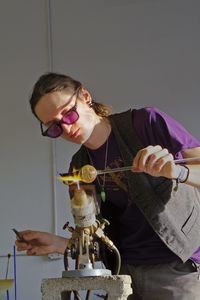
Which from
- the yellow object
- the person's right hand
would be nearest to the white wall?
the person's right hand

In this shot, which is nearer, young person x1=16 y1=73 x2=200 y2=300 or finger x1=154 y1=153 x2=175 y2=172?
finger x1=154 y1=153 x2=175 y2=172

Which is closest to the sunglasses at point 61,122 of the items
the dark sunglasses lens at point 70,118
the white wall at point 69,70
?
the dark sunglasses lens at point 70,118

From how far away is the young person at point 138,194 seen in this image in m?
1.13

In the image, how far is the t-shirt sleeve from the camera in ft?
3.72

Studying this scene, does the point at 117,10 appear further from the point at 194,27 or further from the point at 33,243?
the point at 33,243

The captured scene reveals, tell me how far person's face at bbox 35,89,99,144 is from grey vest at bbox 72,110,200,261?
3.3 inches

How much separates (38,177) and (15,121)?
0.97ft

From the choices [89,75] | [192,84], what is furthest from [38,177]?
[192,84]

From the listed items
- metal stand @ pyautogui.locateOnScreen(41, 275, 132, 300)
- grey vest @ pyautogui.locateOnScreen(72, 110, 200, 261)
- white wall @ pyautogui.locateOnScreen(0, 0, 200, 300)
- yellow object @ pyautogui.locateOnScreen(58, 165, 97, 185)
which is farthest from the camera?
white wall @ pyautogui.locateOnScreen(0, 0, 200, 300)

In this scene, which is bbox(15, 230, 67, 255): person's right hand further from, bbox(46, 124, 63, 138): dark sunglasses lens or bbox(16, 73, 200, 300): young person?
bbox(46, 124, 63, 138): dark sunglasses lens

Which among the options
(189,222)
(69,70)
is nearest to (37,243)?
(189,222)

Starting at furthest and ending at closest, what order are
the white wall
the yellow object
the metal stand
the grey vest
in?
the white wall < the grey vest < the yellow object < the metal stand

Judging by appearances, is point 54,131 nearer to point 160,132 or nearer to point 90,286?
point 160,132

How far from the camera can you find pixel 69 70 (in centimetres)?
237
